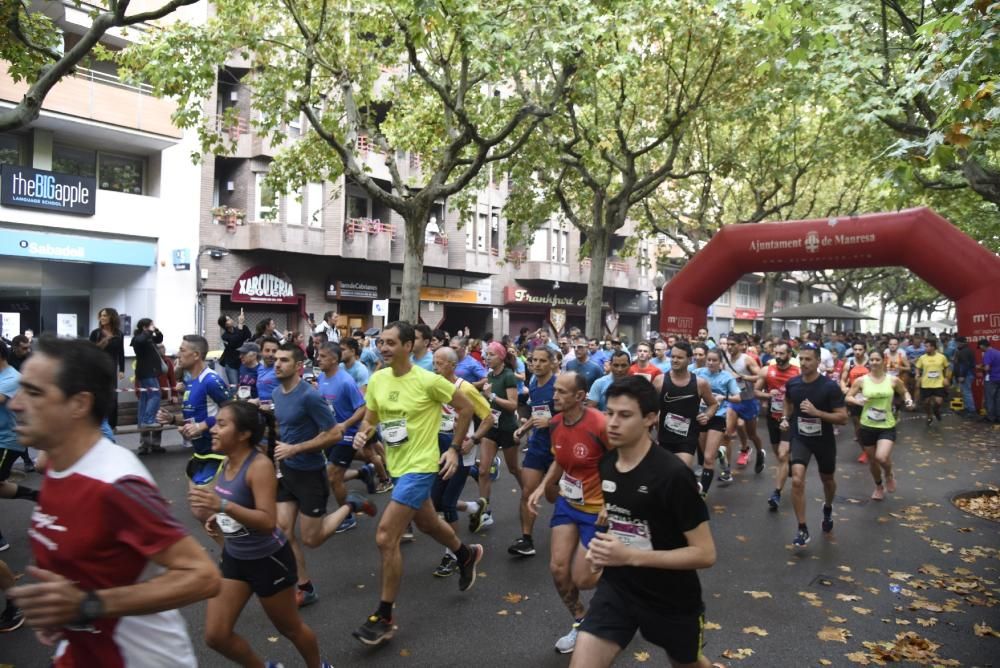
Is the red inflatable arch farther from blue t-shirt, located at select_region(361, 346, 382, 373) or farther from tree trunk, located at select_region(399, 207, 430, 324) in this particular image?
blue t-shirt, located at select_region(361, 346, 382, 373)

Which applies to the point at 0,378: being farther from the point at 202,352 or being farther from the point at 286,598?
the point at 286,598

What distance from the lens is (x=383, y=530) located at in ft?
15.2

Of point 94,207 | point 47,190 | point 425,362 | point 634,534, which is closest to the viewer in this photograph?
point 634,534

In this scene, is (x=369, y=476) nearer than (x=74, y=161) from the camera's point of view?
Yes

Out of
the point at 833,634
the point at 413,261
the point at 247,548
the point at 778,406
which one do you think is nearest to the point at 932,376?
the point at 778,406

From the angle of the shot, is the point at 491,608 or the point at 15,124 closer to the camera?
the point at 491,608

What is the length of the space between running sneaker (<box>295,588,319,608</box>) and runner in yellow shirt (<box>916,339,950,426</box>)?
15.8 metres

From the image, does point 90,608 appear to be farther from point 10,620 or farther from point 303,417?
point 10,620

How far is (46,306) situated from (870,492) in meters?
18.6

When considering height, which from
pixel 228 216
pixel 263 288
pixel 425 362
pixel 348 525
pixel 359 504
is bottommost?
pixel 348 525

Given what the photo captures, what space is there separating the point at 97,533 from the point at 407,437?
311cm

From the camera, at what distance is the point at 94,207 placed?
18.1 m

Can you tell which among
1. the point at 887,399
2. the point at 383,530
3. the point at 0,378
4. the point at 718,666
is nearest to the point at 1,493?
the point at 0,378

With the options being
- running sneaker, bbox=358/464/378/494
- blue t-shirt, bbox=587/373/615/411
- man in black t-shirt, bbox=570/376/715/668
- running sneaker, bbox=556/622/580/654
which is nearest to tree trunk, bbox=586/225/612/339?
running sneaker, bbox=358/464/378/494
